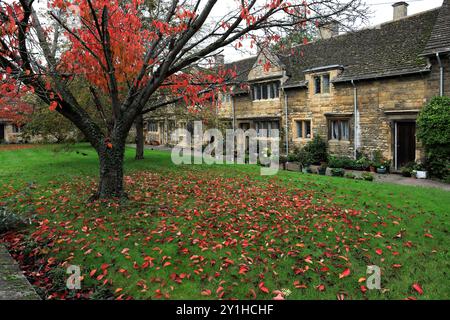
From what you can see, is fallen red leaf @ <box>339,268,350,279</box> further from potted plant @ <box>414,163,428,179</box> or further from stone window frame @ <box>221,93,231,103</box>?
stone window frame @ <box>221,93,231,103</box>

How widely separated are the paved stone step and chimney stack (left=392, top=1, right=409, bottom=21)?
992 inches

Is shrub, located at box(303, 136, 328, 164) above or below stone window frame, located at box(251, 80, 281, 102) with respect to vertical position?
below

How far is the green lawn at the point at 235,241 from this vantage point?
5363 millimetres

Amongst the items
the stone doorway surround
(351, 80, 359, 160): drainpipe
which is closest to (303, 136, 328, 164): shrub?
(351, 80, 359, 160): drainpipe

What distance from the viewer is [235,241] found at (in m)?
6.93

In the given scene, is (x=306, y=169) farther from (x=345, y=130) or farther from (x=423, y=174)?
(x=423, y=174)

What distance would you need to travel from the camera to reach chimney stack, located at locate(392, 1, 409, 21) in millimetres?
22750

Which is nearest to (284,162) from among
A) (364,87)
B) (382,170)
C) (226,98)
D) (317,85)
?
(382,170)

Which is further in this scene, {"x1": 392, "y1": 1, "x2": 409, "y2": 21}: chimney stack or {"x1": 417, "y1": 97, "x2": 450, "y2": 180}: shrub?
{"x1": 392, "y1": 1, "x2": 409, "y2": 21}: chimney stack

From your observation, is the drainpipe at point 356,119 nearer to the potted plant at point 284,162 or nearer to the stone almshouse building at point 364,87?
the stone almshouse building at point 364,87

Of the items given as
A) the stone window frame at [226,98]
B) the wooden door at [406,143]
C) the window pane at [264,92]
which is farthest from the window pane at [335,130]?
the stone window frame at [226,98]

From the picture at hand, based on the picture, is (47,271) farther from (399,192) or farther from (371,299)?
(399,192)

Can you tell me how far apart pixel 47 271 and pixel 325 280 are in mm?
4720
